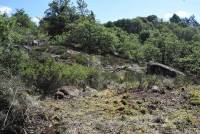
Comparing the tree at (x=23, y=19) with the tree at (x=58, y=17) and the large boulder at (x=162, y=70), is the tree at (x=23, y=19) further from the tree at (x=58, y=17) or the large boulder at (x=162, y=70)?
the large boulder at (x=162, y=70)

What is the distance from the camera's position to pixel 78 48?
3872 cm

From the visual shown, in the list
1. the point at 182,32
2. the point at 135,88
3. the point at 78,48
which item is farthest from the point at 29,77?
the point at 182,32

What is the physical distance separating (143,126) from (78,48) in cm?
2970

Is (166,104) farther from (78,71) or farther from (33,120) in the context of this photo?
(78,71)

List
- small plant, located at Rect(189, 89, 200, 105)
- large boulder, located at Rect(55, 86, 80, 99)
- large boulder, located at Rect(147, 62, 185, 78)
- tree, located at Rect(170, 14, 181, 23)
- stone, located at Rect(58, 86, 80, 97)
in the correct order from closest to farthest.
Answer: small plant, located at Rect(189, 89, 200, 105) < large boulder, located at Rect(55, 86, 80, 99) < stone, located at Rect(58, 86, 80, 97) < large boulder, located at Rect(147, 62, 185, 78) < tree, located at Rect(170, 14, 181, 23)

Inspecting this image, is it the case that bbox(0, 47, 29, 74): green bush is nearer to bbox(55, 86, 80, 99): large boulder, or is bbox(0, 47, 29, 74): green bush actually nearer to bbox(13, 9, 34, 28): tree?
bbox(55, 86, 80, 99): large boulder

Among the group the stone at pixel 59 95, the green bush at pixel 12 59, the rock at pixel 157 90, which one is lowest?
the stone at pixel 59 95

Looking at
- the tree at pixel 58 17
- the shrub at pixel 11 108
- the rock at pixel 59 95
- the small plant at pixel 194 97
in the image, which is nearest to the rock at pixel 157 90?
the small plant at pixel 194 97

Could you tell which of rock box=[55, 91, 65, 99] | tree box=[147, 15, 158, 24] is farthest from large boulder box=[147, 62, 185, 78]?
tree box=[147, 15, 158, 24]

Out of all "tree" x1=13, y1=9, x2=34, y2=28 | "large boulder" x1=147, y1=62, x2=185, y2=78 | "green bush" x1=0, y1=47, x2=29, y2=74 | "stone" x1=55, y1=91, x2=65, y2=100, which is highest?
"tree" x1=13, y1=9, x2=34, y2=28

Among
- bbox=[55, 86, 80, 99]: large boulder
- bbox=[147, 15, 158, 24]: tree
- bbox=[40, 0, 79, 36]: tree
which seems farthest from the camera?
bbox=[147, 15, 158, 24]: tree

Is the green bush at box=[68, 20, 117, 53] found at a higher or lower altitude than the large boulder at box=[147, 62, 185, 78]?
higher

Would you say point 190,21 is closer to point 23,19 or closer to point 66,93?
point 23,19

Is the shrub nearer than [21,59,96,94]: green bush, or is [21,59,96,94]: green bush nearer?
the shrub
